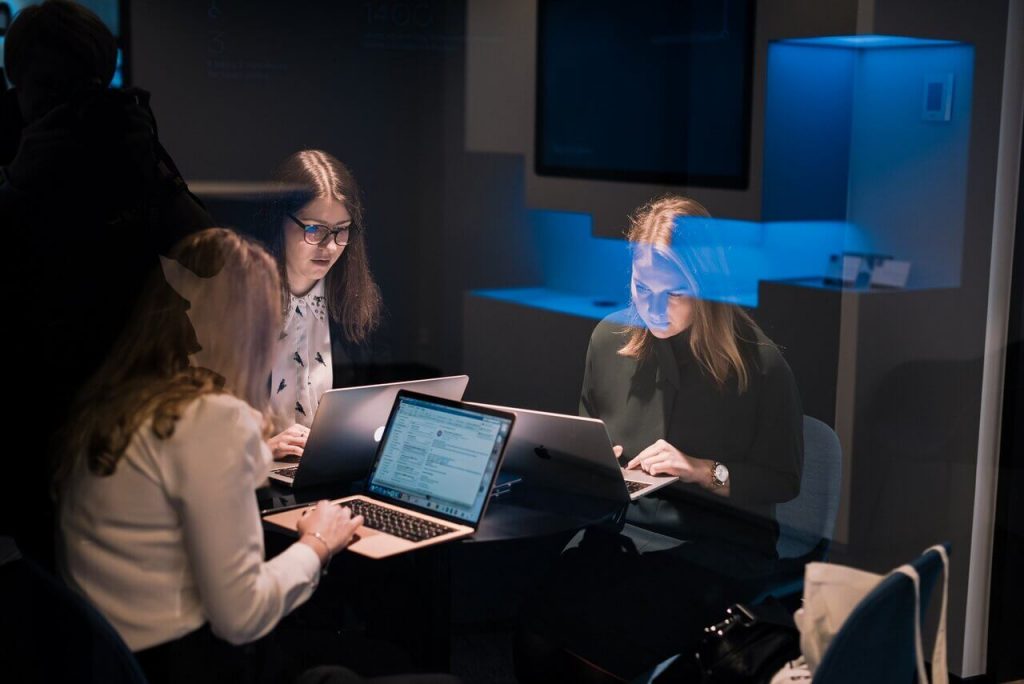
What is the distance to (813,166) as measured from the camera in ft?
10.5

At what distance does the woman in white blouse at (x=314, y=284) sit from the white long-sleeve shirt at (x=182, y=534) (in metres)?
0.58

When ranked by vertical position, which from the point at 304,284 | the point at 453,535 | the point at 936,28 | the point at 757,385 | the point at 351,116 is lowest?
the point at 453,535

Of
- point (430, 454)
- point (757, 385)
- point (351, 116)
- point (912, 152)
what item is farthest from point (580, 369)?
point (912, 152)

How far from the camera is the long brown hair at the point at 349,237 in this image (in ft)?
8.04

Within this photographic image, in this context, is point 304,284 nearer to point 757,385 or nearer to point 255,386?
point 255,386

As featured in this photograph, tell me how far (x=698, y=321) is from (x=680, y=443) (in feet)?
1.07

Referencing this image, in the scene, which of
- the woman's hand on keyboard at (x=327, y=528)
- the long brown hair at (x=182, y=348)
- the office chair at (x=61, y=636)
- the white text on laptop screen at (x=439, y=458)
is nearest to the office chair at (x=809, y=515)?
the white text on laptop screen at (x=439, y=458)

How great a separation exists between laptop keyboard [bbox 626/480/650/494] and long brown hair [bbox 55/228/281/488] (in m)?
0.85

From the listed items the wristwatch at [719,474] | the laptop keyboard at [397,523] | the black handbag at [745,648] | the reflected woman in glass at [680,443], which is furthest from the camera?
the wristwatch at [719,474]

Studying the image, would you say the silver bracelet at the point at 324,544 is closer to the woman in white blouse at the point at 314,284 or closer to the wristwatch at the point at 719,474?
the woman in white blouse at the point at 314,284

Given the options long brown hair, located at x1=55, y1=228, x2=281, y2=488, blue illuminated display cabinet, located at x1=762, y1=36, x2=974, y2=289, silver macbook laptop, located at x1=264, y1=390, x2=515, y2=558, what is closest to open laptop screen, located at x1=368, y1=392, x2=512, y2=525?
silver macbook laptop, located at x1=264, y1=390, x2=515, y2=558

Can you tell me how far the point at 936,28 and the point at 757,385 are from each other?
3.75 feet

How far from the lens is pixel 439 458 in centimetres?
231

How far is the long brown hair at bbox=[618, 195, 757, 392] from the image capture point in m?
2.86
